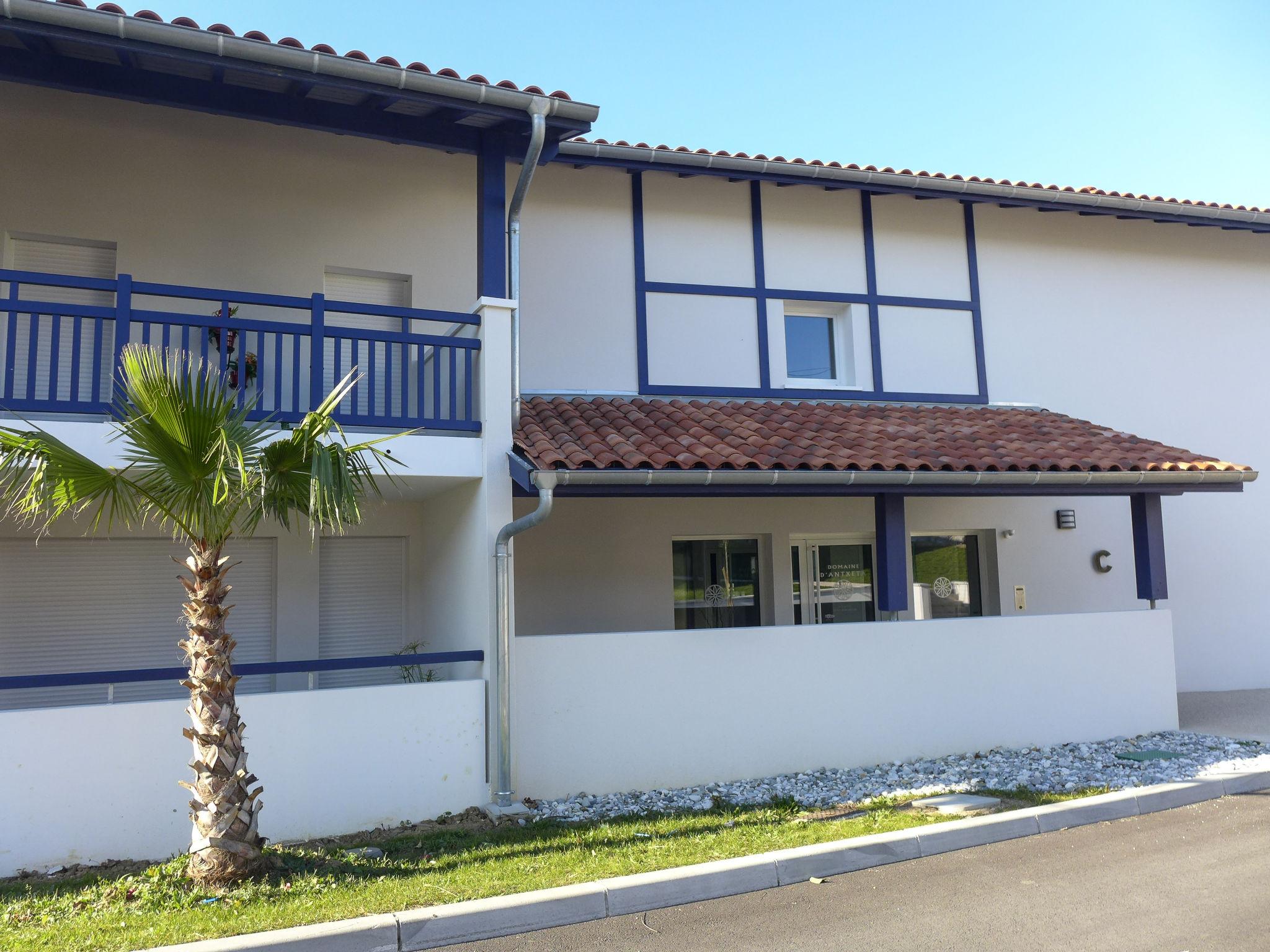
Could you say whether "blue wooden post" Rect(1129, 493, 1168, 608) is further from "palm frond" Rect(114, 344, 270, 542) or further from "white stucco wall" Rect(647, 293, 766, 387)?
"palm frond" Rect(114, 344, 270, 542)

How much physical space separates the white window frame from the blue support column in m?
4.15

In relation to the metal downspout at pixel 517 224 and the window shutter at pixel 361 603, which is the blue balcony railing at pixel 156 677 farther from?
the metal downspout at pixel 517 224

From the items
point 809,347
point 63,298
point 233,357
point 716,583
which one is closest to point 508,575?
point 233,357

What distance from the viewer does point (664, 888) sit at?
534 centimetres

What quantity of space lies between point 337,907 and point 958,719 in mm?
6177

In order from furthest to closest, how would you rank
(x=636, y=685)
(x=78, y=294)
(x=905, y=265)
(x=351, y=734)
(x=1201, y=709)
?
(x=905, y=265)
(x=1201, y=709)
(x=78, y=294)
(x=636, y=685)
(x=351, y=734)

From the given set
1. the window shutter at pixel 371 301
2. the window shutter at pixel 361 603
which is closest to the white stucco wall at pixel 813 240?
the window shutter at pixel 371 301

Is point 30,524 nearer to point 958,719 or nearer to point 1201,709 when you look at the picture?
point 958,719

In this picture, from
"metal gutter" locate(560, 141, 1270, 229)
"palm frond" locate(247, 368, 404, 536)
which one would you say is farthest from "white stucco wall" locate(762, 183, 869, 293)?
"palm frond" locate(247, 368, 404, 536)

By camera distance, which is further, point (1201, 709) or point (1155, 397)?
point (1155, 397)

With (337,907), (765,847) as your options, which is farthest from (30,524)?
(765,847)

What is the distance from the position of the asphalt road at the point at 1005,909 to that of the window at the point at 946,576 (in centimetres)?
550

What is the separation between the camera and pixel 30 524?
26.7 ft

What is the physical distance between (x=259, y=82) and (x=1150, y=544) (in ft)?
32.0
